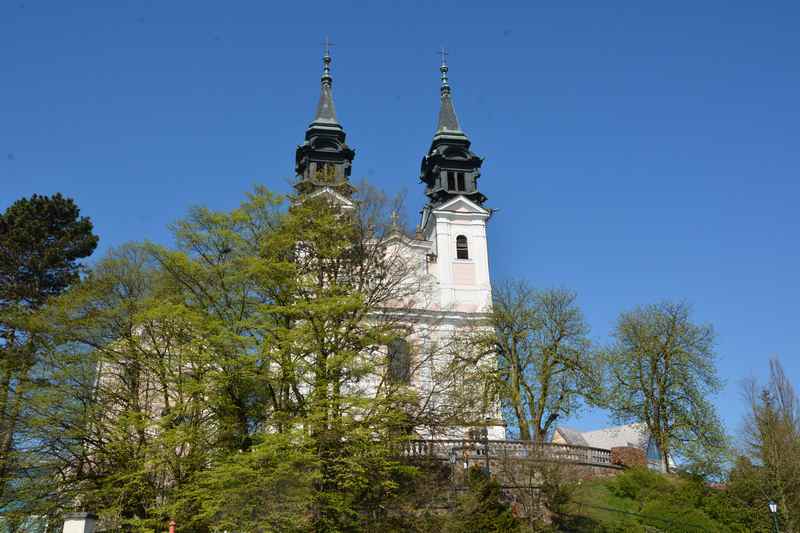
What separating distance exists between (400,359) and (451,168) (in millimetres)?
19497

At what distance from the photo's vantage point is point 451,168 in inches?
1548

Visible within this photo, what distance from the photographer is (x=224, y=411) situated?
18.9 meters

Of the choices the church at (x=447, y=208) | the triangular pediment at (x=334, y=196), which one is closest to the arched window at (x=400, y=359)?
the triangular pediment at (x=334, y=196)

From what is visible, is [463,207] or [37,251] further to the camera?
[463,207]

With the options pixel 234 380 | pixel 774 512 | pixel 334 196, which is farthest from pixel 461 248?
pixel 234 380

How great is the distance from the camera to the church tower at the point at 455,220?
36250 millimetres

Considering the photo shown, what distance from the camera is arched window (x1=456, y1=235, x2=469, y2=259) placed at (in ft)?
123

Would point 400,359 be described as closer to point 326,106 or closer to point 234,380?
point 234,380

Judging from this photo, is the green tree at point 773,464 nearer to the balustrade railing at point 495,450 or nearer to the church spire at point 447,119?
the balustrade railing at point 495,450

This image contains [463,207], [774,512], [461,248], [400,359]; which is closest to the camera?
[400,359]

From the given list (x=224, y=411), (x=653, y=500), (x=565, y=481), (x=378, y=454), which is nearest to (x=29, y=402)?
(x=224, y=411)

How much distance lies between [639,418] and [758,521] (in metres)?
6.79

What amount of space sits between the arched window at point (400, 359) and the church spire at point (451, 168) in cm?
1692

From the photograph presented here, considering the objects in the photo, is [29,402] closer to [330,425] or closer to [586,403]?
[330,425]
